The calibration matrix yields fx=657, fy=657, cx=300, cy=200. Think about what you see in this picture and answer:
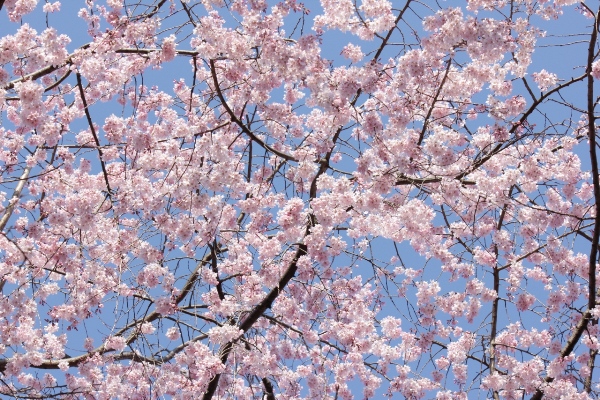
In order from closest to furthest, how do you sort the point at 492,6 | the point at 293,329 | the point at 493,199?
1. the point at 492,6
2. the point at 493,199
3. the point at 293,329

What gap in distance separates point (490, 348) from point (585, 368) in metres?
0.95

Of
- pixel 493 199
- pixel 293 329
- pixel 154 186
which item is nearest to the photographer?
pixel 493 199

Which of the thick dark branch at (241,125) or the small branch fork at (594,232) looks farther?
the thick dark branch at (241,125)

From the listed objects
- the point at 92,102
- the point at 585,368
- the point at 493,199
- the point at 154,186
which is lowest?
the point at 585,368

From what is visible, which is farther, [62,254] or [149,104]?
[149,104]

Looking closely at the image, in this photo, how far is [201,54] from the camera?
17.0 feet

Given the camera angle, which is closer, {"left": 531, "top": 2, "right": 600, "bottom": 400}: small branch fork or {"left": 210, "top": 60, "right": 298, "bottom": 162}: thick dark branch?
{"left": 531, "top": 2, "right": 600, "bottom": 400}: small branch fork

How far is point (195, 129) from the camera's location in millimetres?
5660

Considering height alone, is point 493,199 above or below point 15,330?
above

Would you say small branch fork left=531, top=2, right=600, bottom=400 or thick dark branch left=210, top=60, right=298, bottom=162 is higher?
thick dark branch left=210, top=60, right=298, bottom=162

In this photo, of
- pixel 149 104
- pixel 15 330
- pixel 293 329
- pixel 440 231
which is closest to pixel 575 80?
pixel 440 231

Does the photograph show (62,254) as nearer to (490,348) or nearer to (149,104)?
(149,104)

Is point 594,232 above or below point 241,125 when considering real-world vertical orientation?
below

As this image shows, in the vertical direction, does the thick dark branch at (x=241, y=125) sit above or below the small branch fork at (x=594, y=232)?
above
